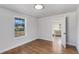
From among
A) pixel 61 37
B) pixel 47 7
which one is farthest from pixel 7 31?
pixel 61 37

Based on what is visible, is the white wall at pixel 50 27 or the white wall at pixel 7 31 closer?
the white wall at pixel 7 31

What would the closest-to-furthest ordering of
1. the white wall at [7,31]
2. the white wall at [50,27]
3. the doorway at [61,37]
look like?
the white wall at [7,31]
the doorway at [61,37]
the white wall at [50,27]

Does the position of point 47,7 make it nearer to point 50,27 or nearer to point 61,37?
point 61,37

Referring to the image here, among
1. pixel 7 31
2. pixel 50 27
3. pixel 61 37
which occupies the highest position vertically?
pixel 50 27

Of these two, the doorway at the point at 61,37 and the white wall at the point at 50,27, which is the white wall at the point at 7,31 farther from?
the white wall at the point at 50,27

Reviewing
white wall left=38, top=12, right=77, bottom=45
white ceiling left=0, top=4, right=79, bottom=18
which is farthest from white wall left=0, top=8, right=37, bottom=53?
white wall left=38, top=12, right=77, bottom=45

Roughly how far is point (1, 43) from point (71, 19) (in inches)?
164

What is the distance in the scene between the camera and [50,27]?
6.33 meters

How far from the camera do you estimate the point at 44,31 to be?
6836 millimetres

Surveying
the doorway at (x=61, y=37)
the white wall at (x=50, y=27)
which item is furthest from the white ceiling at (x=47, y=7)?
the doorway at (x=61, y=37)

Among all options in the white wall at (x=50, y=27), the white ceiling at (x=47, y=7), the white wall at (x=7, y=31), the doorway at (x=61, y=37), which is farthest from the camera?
the white wall at (x=50, y=27)

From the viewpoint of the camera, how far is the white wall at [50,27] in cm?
466
